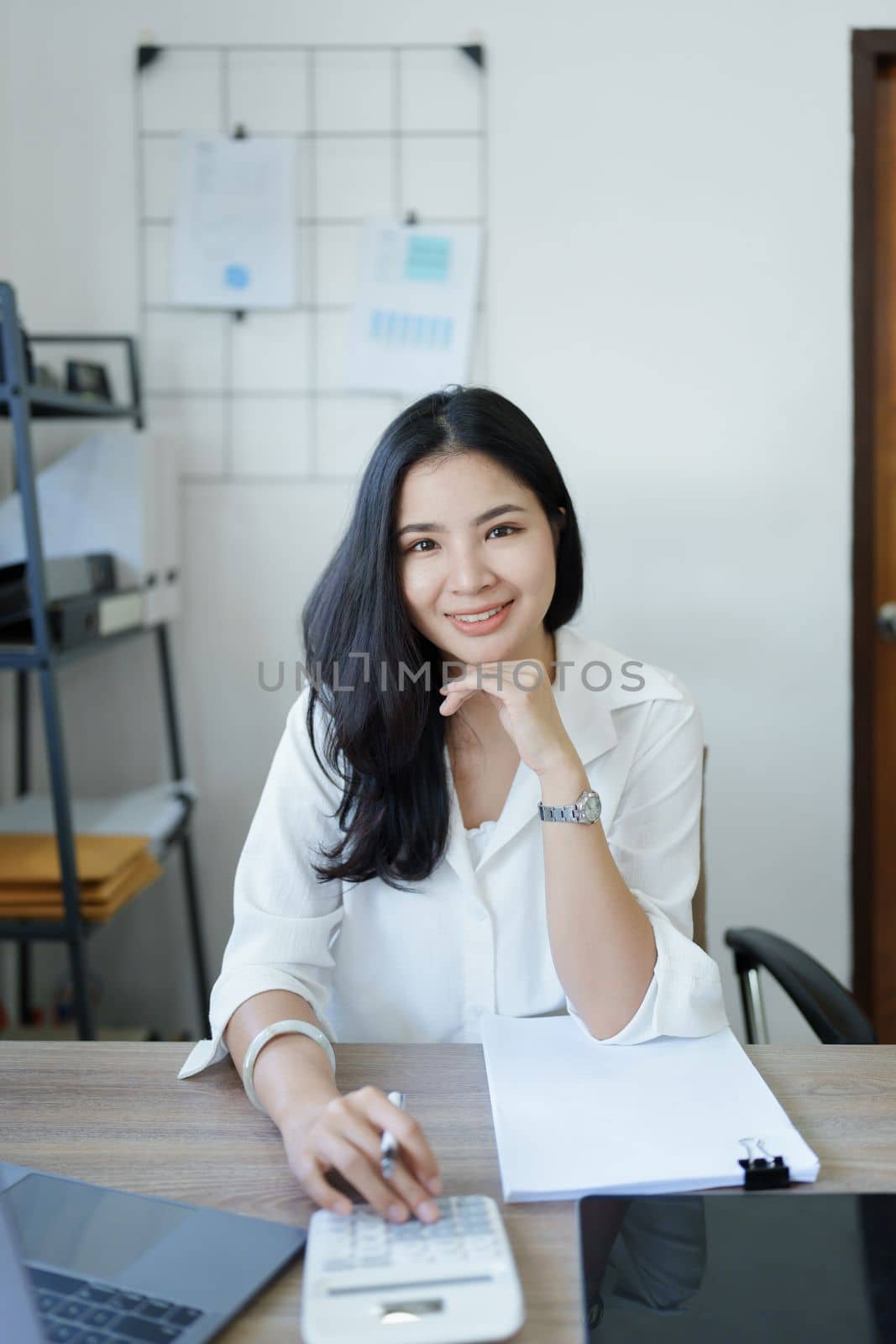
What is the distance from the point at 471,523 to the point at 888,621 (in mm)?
1298

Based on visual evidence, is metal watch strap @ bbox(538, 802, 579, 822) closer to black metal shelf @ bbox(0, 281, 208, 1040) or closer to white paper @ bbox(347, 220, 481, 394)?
black metal shelf @ bbox(0, 281, 208, 1040)

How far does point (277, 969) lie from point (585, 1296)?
0.45 meters

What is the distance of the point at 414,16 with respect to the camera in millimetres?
1992

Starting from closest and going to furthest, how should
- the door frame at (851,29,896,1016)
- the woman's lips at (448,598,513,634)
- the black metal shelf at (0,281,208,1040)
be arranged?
the woman's lips at (448,598,513,634)
the black metal shelf at (0,281,208,1040)
the door frame at (851,29,896,1016)

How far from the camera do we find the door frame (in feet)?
6.56

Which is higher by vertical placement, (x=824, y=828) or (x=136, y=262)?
(x=136, y=262)

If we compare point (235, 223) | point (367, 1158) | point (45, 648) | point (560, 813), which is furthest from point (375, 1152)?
point (235, 223)

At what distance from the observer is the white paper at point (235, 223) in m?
2.02

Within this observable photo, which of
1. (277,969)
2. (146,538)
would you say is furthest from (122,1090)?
(146,538)

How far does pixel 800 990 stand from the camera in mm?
1177

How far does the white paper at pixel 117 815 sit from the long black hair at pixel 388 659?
788 millimetres

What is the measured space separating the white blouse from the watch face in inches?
5.3

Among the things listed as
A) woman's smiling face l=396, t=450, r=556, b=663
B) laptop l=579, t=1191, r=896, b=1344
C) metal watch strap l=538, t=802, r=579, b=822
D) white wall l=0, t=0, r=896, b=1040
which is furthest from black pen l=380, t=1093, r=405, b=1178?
white wall l=0, t=0, r=896, b=1040

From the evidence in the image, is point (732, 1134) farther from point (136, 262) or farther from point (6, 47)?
point (6, 47)
